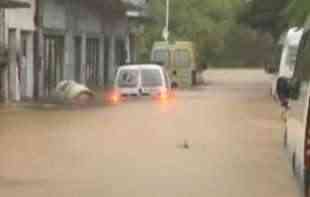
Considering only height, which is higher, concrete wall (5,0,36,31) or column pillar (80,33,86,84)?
concrete wall (5,0,36,31)

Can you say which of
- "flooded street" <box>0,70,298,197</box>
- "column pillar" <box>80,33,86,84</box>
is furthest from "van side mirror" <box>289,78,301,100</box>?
"column pillar" <box>80,33,86,84</box>

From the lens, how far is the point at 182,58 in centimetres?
5475

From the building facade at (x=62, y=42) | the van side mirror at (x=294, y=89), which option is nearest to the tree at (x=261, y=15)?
the building facade at (x=62, y=42)

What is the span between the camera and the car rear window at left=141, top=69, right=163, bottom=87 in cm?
3684

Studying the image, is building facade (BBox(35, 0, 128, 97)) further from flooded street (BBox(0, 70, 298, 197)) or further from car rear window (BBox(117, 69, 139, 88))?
flooded street (BBox(0, 70, 298, 197))

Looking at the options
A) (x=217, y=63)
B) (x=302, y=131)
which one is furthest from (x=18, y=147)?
(x=217, y=63)

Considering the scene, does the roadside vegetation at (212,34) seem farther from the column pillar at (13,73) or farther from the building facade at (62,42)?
the column pillar at (13,73)

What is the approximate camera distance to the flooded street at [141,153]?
50.4 ft

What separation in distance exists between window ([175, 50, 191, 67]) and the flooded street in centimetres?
1938

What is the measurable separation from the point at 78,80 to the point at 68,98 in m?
11.8

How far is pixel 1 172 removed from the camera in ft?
56.0

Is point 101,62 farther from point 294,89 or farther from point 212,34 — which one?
point 212,34

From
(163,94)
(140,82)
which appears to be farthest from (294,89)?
(163,94)

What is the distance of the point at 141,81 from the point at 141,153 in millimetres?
16483
